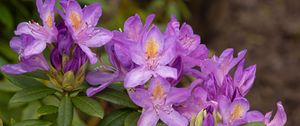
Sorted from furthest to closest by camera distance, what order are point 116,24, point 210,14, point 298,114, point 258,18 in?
1. point 210,14
2. point 258,18
3. point 298,114
4. point 116,24

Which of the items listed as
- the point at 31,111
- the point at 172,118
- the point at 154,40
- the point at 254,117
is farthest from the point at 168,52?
the point at 31,111

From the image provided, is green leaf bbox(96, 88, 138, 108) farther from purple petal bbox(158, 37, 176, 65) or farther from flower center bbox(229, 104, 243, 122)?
flower center bbox(229, 104, 243, 122)

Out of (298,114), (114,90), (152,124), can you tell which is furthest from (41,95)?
(298,114)

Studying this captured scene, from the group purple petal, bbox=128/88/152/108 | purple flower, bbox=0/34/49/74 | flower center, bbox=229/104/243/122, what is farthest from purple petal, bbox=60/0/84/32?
flower center, bbox=229/104/243/122

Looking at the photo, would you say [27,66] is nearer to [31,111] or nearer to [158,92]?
[158,92]

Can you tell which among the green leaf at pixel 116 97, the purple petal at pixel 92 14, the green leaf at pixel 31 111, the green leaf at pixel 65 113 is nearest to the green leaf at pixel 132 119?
the green leaf at pixel 116 97

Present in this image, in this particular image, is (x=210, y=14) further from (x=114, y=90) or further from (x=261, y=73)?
(x=114, y=90)

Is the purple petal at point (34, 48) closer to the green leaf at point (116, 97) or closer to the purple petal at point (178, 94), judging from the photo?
the green leaf at point (116, 97)
